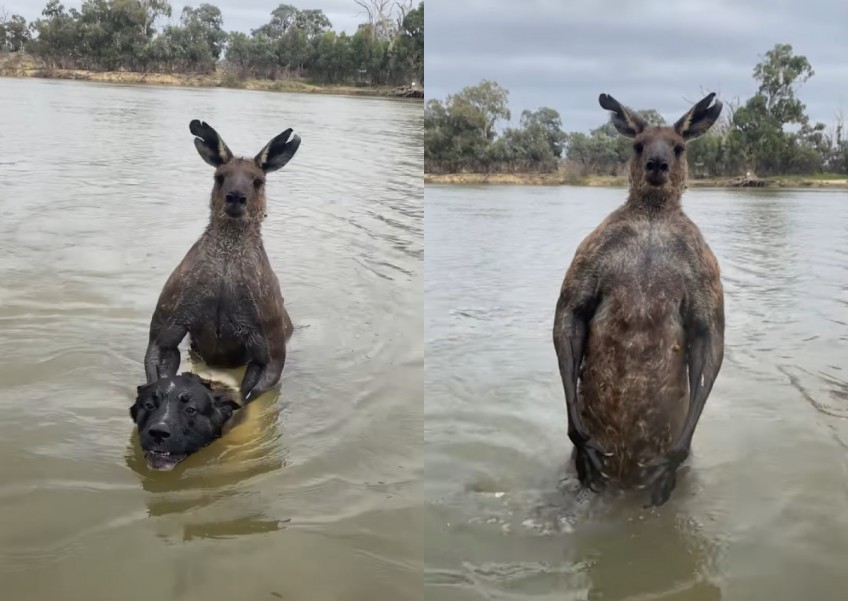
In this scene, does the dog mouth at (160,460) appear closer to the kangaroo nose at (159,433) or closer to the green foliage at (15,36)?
the kangaroo nose at (159,433)

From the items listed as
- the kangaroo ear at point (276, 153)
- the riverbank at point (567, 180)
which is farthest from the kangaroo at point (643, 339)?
the riverbank at point (567, 180)

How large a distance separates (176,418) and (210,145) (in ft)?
6.86

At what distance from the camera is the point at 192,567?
3.39 m

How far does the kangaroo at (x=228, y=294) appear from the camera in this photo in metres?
5.53

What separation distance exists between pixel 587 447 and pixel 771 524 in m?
0.94

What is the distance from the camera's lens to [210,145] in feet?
19.0

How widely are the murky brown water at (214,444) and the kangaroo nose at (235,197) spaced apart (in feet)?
4.25

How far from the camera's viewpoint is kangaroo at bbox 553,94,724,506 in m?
4.38

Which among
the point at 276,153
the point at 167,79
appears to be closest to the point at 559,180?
the point at 167,79

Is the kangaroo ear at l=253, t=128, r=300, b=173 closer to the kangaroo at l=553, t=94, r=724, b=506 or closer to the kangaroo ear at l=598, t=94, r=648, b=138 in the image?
the kangaroo ear at l=598, t=94, r=648, b=138

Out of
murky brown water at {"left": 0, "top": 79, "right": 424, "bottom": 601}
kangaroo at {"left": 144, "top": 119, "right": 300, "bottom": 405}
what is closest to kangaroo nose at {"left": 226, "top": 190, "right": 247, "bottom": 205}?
kangaroo at {"left": 144, "top": 119, "right": 300, "bottom": 405}

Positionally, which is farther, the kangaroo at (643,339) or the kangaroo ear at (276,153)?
the kangaroo ear at (276,153)

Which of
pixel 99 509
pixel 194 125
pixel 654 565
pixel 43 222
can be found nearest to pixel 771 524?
pixel 654 565

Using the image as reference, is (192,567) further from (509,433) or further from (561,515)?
(509,433)
